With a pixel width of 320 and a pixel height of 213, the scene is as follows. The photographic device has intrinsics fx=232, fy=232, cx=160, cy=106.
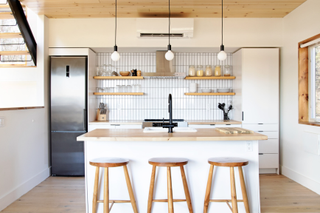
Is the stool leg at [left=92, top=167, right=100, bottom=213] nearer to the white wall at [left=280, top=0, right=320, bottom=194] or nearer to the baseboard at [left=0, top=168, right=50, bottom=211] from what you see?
the baseboard at [left=0, top=168, right=50, bottom=211]

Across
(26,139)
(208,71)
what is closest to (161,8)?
(208,71)

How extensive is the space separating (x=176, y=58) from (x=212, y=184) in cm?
280

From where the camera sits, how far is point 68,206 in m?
2.74

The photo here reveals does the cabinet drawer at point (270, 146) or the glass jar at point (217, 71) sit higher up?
the glass jar at point (217, 71)

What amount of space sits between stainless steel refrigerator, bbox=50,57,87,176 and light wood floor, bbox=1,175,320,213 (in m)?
0.32

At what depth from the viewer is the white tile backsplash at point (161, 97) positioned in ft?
15.1

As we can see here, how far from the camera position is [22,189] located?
3.05 metres

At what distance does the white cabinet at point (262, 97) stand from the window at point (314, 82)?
1.90 feet

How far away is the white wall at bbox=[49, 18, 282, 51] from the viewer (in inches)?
160

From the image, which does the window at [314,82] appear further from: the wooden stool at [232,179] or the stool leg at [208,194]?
the stool leg at [208,194]

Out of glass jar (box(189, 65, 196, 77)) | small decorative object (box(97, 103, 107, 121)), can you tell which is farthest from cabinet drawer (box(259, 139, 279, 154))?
small decorative object (box(97, 103, 107, 121))

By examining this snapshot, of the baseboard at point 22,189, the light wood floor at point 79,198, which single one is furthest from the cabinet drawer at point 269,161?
the baseboard at point 22,189

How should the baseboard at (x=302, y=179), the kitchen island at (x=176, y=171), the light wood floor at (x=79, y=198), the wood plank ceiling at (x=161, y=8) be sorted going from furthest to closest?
1. the wood plank ceiling at (x=161, y=8)
2. the baseboard at (x=302, y=179)
3. the light wood floor at (x=79, y=198)
4. the kitchen island at (x=176, y=171)

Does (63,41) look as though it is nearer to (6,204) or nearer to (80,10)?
(80,10)
